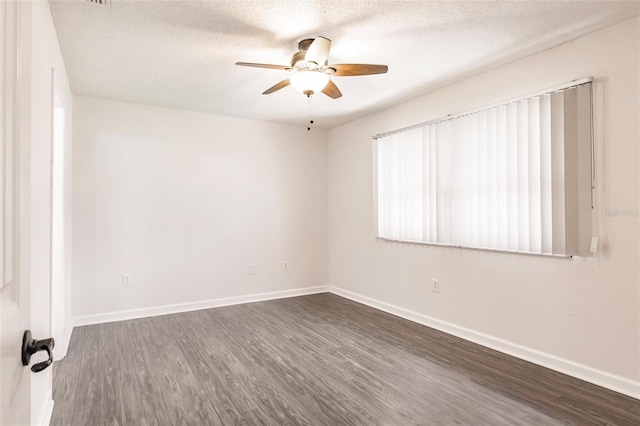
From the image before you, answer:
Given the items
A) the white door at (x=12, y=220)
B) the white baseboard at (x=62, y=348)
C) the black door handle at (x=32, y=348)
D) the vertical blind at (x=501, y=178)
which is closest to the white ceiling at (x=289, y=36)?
the vertical blind at (x=501, y=178)

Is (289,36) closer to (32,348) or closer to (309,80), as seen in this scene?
(309,80)

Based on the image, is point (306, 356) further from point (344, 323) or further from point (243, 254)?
point (243, 254)

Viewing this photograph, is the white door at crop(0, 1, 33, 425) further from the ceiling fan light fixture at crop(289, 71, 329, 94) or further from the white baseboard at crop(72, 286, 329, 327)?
the white baseboard at crop(72, 286, 329, 327)

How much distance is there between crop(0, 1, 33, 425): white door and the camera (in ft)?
2.09

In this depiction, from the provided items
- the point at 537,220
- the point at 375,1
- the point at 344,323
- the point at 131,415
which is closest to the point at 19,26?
the point at 375,1

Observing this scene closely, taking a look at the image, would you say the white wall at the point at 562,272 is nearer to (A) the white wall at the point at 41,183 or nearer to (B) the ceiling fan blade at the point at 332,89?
(B) the ceiling fan blade at the point at 332,89

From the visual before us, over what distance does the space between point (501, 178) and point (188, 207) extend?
11.5ft

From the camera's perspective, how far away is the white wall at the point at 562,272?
94.2 inches

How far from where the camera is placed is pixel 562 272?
272 centimetres

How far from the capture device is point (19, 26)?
756 millimetres

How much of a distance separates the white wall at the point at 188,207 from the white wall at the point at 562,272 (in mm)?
1666

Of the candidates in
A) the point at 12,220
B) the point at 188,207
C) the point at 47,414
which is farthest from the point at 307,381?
the point at 188,207

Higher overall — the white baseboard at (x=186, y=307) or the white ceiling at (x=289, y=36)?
the white ceiling at (x=289, y=36)

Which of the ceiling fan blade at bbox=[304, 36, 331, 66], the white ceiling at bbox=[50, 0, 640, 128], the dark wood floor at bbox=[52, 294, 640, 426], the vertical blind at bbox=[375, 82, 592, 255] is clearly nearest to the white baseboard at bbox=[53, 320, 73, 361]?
the dark wood floor at bbox=[52, 294, 640, 426]
